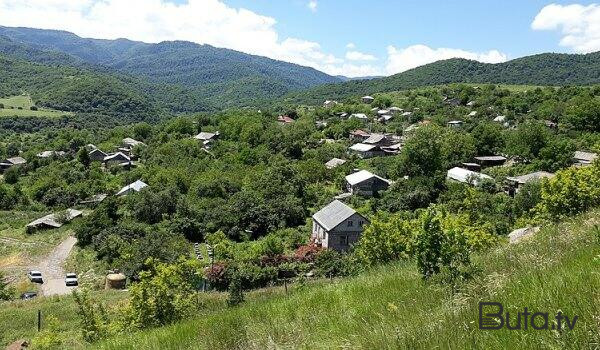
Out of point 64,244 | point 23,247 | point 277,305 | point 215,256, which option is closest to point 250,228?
point 215,256

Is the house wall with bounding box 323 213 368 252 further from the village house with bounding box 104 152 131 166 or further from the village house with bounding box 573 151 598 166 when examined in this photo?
the village house with bounding box 104 152 131 166

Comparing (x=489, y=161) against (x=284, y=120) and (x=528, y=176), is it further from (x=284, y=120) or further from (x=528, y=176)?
(x=284, y=120)

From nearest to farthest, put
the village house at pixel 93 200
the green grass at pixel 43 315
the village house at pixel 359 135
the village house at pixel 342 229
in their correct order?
the green grass at pixel 43 315 < the village house at pixel 342 229 < the village house at pixel 93 200 < the village house at pixel 359 135

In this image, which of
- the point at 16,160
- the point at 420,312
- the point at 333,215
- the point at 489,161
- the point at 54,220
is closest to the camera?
the point at 420,312

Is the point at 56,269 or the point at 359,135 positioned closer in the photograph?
the point at 56,269

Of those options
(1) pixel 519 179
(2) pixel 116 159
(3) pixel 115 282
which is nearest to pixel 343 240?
(3) pixel 115 282

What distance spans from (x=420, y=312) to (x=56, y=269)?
41066mm

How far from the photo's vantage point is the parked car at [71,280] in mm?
35203

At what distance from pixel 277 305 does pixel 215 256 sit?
3192 centimetres

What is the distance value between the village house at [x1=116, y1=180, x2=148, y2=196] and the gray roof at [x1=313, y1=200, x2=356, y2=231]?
2775 cm

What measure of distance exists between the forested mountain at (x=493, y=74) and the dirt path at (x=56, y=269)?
433 ft

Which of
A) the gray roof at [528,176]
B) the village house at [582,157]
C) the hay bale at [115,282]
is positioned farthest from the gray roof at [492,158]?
the hay bale at [115,282]

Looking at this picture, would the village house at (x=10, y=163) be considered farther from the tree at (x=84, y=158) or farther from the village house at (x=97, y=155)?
the village house at (x=97, y=155)

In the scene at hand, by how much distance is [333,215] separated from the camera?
136 ft
